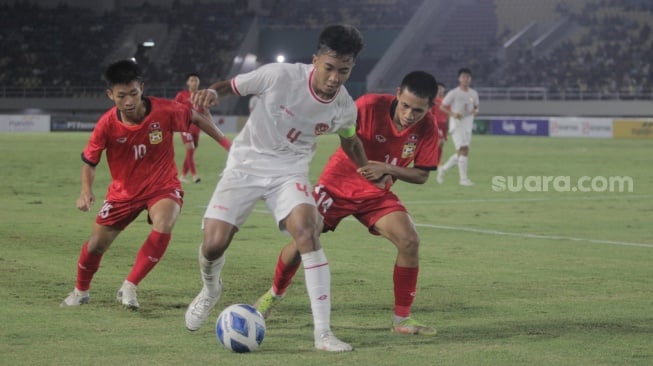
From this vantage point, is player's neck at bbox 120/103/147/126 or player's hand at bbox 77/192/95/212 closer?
player's hand at bbox 77/192/95/212

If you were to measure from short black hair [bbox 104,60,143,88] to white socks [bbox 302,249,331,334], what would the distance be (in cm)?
243

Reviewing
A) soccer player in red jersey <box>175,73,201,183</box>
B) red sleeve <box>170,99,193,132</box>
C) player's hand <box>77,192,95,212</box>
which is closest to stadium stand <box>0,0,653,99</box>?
soccer player in red jersey <box>175,73,201,183</box>

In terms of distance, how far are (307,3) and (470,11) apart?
11.1 meters

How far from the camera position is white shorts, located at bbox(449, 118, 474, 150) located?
22.1 metres

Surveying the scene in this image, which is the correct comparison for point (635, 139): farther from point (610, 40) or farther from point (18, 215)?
point (18, 215)

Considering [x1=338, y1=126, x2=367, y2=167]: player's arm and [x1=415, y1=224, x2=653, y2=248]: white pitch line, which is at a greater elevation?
[x1=338, y1=126, x2=367, y2=167]: player's arm

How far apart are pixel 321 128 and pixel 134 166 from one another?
2.20m

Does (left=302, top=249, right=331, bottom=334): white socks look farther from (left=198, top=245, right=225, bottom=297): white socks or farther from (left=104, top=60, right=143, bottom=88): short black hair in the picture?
(left=104, top=60, right=143, bottom=88): short black hair

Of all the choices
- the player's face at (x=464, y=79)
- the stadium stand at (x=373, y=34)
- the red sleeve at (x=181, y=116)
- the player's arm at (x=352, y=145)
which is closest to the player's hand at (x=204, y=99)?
the player's arm at (x=352, y=145)

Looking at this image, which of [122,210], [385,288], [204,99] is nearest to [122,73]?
[122,210]

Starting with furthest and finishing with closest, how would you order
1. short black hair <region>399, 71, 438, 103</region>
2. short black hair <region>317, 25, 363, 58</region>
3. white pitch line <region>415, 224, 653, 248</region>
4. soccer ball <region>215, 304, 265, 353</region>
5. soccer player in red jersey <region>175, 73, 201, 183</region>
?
1. soccer player in red jersey <region>175, 73, 201, 183</region>
2. white pitch line <region>415, 224, 653, 248</region>
3. short black hair <region>399, 71, 438, 103</region>
4. short black hair <region>317, 25, 363, 58</region>
5. soccer ball <region>215, 304, 265, 353</region>

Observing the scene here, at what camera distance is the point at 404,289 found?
7.15 meters

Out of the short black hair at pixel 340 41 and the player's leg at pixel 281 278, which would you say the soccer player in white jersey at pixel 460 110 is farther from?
→ the short black hair at pixel 340 41

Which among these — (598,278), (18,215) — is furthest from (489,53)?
(598,278)
